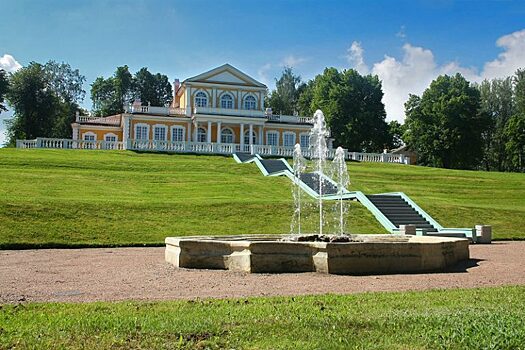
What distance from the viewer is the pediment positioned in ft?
190

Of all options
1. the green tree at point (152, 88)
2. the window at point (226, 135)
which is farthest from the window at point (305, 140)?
the green tree at point (152, 88)

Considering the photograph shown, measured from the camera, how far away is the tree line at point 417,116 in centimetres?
6309

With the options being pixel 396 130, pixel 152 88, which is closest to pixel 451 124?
pixel 396 130

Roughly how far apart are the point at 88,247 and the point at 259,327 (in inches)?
479

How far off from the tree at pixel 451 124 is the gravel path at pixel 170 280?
A: 51516mm

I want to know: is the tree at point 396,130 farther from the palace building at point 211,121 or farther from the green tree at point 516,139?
the palace building at point 211,121

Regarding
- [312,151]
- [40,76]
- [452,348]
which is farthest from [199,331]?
[40,76]

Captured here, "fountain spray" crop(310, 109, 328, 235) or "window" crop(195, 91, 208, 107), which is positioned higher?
"window" crop(195, 91, 208, 107)

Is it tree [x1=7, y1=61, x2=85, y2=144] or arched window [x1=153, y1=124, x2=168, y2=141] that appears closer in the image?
arched window [x1=153, y1=124, x2=168, y2=141]

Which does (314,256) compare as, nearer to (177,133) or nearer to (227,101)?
(177,133)

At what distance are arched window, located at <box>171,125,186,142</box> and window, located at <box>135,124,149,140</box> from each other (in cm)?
260

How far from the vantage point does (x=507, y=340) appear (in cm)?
532

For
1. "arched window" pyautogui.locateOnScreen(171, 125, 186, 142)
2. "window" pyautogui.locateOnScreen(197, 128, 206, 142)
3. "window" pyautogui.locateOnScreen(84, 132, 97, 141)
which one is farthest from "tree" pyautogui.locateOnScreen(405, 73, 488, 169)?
"window" pyautogui.locateOnScreen(84, 132, 97, 141)

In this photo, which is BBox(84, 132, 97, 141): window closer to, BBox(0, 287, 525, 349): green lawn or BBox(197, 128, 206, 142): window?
BBox(197, 128, 206, 142): window
